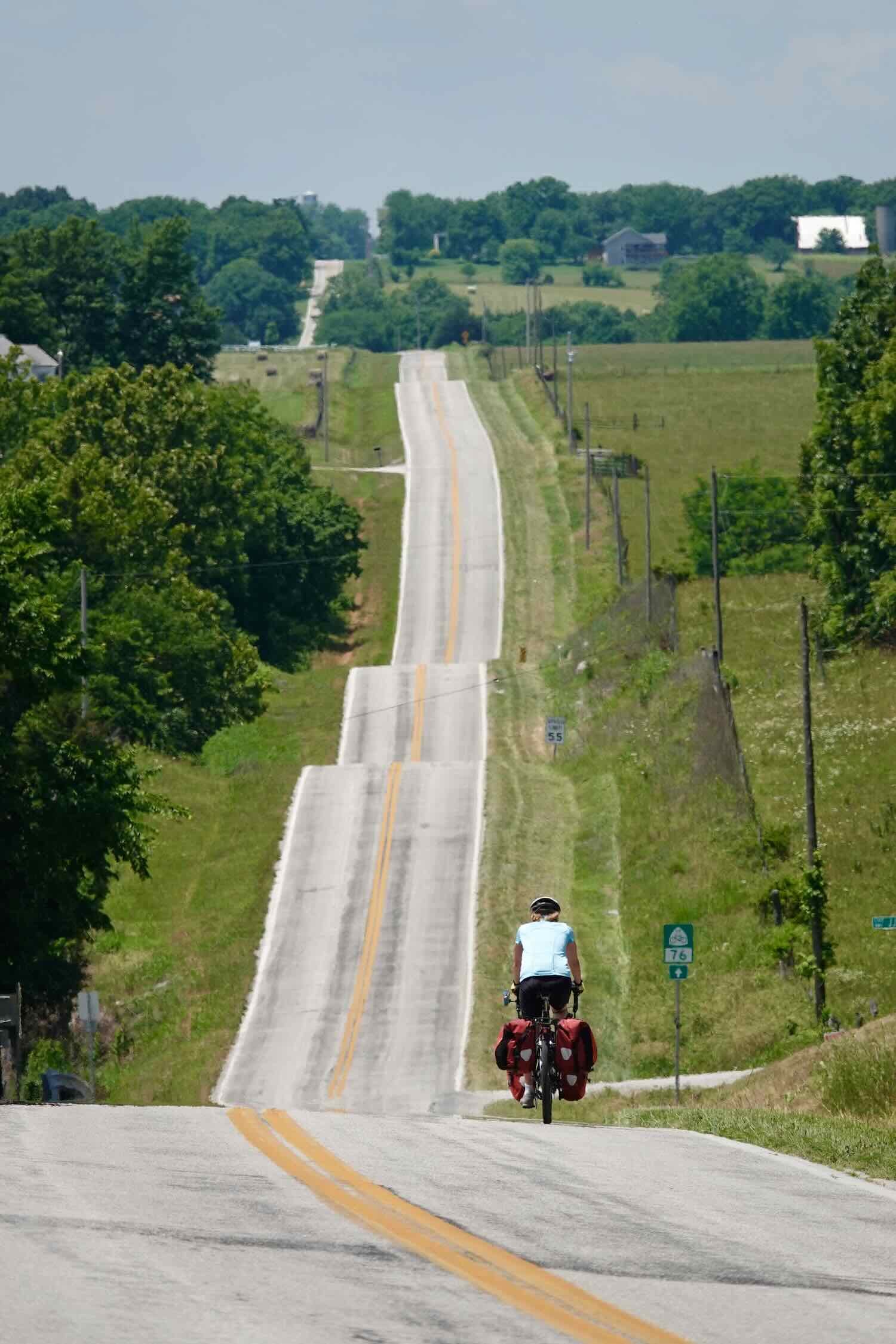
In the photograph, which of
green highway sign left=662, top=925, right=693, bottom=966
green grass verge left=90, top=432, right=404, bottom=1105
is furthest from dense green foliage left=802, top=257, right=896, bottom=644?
green highway sign left=662, top=925, right=693, bottom=966

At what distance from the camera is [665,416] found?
148m

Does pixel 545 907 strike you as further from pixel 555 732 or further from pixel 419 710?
pixel 419 710

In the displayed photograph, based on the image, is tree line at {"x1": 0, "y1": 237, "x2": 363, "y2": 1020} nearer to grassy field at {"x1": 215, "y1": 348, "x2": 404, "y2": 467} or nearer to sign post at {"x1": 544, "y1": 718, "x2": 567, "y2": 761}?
grassy field at {"x1": 215, "y1": 348, "x2": 404, "y2": 467}

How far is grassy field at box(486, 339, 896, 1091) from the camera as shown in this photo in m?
43.8

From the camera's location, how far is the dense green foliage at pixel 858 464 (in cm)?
8094

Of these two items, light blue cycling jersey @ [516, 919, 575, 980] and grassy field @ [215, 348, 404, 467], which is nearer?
light blue cycling jersey @ [516, 919, 575, 980]

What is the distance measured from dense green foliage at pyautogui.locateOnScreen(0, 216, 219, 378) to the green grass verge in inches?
2352

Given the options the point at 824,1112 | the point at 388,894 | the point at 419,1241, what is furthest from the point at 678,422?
the point at 419,1241

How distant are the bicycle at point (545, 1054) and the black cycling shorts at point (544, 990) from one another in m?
0.04

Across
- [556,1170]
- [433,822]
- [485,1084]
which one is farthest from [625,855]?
[556,1170]

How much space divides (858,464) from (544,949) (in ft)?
223

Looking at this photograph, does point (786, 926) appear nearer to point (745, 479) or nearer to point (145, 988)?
point (145, 988)

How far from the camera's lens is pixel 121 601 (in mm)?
81500

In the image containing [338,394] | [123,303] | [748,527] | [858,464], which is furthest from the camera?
[338,394]
